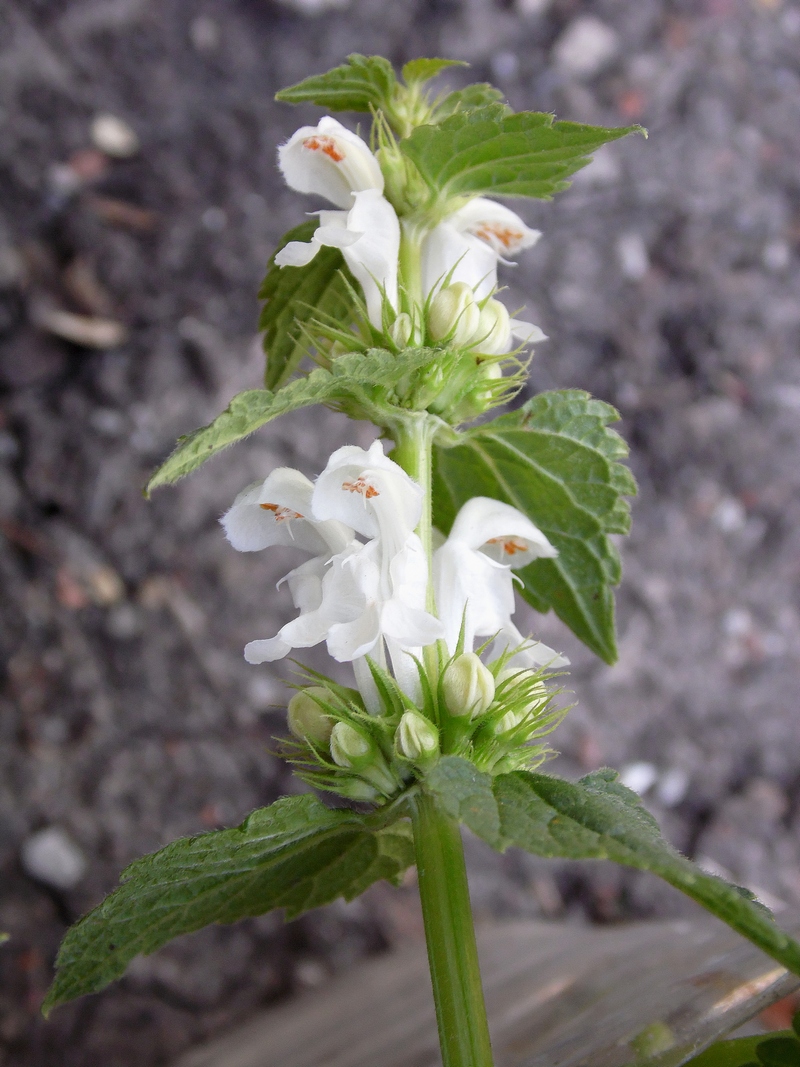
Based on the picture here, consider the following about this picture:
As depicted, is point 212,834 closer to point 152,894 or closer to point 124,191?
point 152,894

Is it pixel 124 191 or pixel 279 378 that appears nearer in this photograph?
pixel 279 378

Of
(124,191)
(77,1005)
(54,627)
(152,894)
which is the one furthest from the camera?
(124,191)

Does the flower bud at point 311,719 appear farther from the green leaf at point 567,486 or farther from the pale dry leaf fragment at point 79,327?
the pale dry leaf fragment at point 79,327

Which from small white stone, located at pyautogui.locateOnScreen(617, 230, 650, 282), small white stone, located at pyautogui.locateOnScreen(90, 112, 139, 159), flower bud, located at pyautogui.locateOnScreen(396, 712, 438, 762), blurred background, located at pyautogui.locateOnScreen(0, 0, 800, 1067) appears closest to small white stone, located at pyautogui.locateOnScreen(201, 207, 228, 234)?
blurred background, located at pyautogui.locateOnScreen(0, 0, 800, 1067)

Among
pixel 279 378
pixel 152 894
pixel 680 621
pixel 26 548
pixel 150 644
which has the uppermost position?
pixel 26 548

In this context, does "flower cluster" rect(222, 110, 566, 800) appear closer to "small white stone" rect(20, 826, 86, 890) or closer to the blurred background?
the blurred background

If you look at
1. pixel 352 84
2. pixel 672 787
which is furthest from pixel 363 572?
pixel 672 787

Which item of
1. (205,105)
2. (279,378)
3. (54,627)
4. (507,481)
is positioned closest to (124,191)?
(205,105)
